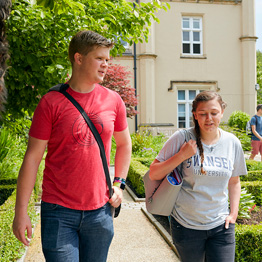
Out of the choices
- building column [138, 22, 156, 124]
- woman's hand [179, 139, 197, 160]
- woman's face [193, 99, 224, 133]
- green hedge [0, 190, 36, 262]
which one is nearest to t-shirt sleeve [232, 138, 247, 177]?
woman's face [193, 99, 224, 133]

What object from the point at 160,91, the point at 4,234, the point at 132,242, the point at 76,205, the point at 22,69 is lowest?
the point at 132,242

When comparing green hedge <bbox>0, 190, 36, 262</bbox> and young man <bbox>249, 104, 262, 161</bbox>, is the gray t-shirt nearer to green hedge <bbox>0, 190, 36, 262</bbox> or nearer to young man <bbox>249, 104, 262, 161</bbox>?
green hedge <bbox>0, 190, 36, 262</bbox>

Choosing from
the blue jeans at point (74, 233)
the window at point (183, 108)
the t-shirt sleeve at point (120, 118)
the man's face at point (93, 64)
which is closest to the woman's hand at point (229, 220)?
the blue jeans at point (74, 233)

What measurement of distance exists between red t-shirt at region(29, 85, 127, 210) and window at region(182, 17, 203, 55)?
61.5ft

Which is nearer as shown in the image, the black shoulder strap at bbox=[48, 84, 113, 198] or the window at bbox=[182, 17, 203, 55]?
the black shoulder strap at bbox=[48, 84, 113, 198]

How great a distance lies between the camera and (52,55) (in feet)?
15.2

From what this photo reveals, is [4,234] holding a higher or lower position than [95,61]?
lower

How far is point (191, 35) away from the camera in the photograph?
65.2 feet

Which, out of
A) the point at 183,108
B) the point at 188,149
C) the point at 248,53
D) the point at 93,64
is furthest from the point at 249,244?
the point at 248,53

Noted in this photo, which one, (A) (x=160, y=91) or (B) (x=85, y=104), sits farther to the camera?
(A) (x=160, y=91)

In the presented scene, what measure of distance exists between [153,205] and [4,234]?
2.02 m

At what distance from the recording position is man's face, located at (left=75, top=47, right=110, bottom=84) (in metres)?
2.03

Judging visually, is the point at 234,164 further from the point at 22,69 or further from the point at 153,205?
the point at 22,69

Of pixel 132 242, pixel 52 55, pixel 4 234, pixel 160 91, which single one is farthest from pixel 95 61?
pixel 160 91
